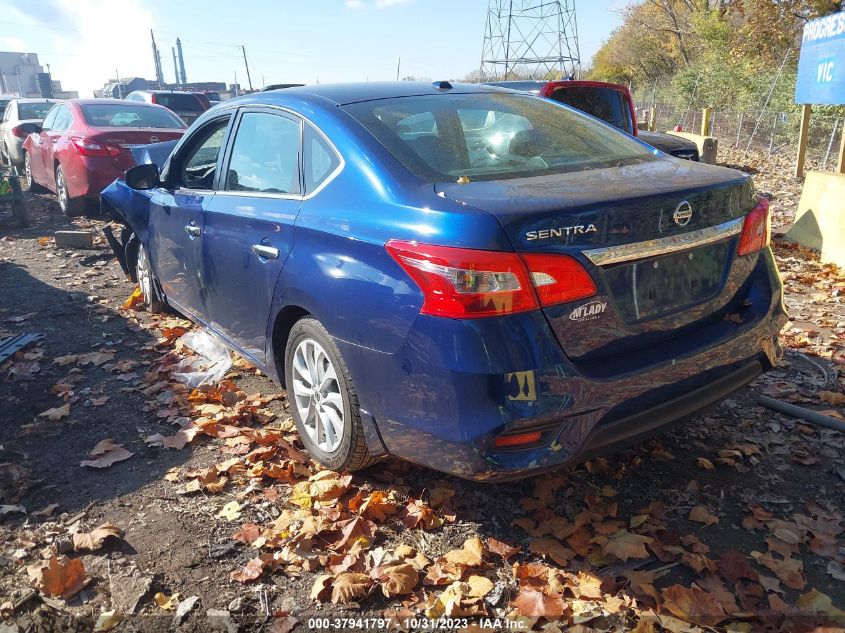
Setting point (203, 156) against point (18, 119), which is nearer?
point (203, 156)

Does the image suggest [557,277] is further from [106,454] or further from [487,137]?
[106,454]

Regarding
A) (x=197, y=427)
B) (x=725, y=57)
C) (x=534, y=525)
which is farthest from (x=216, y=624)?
(x=725, y=57)

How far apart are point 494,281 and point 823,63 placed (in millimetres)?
10248

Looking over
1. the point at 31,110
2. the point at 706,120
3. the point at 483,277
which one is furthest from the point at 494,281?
the point at 706,120

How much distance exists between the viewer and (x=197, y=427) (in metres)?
3.78

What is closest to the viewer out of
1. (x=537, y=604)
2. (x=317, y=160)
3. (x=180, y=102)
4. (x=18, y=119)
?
(x=537, y=604)

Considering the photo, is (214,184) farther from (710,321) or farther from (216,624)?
(710,321)

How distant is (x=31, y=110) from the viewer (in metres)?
15.1

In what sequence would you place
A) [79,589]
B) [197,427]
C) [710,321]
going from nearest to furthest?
1. [79,589]
2. [710,321]
3. [197,427]

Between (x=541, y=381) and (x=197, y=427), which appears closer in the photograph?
(x=541, y=381)

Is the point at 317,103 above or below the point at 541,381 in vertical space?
above

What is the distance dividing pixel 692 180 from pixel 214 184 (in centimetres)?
262

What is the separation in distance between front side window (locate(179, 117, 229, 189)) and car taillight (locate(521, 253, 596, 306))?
2.45m

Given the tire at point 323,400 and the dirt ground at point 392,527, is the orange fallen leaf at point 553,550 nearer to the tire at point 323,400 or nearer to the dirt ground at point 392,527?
the dirt ground at point 392,527
